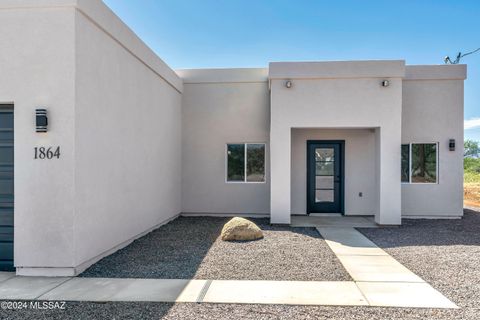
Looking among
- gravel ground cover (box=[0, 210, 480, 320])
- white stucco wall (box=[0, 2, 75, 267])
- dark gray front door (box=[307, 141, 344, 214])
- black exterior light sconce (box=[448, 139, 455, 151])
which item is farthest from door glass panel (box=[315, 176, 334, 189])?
white stucco wall (box=[0, 2, 75, 267])

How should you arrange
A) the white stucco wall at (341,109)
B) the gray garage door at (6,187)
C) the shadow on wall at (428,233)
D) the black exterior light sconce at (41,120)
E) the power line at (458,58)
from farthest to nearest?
the power line at (458,58) < the white stucco wall at (341,109) < the shadow on wall at (428,233) < the gray garage door at (6,187) < the black exterior light sconce at (41,120)

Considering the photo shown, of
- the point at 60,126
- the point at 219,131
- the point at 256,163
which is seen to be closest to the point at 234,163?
the point at 256,163

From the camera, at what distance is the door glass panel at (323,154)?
10.3 m

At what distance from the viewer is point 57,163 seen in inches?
191

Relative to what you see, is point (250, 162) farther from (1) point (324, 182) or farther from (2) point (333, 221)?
(2) point (333, 221)

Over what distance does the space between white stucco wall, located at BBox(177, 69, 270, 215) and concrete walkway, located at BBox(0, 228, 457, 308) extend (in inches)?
226

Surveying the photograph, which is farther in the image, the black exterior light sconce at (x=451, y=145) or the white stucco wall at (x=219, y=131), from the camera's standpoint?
the white stucco wall at (x=219, y=131)

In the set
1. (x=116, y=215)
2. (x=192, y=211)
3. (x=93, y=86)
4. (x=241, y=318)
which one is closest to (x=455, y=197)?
(x=192, y=211)

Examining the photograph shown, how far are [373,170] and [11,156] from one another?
966 cm

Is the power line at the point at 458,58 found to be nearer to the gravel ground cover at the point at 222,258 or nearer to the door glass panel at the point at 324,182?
the door glass panel at the point at 324,182

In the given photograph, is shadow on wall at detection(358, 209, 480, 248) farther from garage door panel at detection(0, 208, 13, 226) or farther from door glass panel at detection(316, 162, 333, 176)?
garage door panel at detection(0, 208, 13, 226)

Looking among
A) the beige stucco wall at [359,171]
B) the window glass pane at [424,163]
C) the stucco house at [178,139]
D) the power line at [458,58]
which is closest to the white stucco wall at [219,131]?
the stucco house at [178,139]

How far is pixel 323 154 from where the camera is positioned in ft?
34.0

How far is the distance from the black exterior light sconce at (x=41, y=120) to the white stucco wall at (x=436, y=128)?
9.70 m
